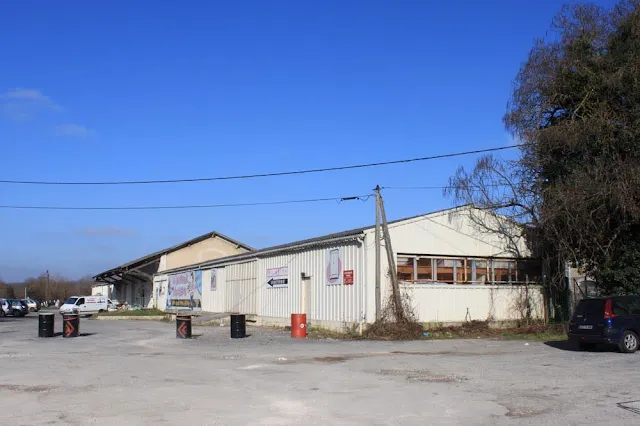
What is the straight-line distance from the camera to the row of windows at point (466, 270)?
25234 mm

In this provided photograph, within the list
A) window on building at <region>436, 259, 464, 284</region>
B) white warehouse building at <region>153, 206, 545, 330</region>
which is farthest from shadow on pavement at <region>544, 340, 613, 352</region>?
window on building at <region>436, 259, 464, 284</region>

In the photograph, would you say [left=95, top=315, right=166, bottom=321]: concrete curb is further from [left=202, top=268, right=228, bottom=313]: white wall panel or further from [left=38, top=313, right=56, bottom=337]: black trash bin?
[left=38, top=313, right=56, bottom=337]: black trash bin

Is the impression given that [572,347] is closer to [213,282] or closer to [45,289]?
[213,282]

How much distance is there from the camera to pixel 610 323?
17.5 metres

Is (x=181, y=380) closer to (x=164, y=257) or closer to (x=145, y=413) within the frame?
(x=145, y=413)

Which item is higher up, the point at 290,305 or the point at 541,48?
the point at 541,48

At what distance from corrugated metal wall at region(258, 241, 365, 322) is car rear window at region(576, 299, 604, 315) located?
8298 millimetres

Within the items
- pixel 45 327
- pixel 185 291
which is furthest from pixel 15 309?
pixel 45 327

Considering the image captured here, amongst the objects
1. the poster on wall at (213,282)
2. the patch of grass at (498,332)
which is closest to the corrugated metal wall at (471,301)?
the patch of grass at (498,332)

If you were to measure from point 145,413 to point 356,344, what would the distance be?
12.6 meters

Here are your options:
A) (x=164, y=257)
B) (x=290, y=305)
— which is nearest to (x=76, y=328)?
(x=290, y=305)

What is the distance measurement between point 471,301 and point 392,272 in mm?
4528

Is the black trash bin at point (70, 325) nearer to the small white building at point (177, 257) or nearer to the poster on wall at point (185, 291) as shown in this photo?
the poster on wall at point (185, 291)

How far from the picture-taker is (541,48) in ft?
87.9
